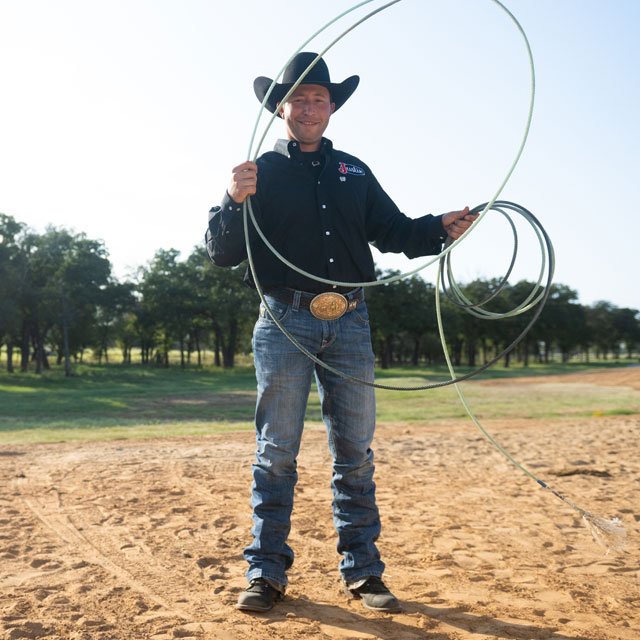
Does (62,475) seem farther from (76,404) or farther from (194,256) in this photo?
(194,256)

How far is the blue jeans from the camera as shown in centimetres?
325

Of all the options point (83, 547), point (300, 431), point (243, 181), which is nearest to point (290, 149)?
point (243, 181)

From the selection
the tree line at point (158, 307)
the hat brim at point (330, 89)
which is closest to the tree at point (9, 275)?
the tree line at point (158, 307)

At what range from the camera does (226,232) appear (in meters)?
3.24

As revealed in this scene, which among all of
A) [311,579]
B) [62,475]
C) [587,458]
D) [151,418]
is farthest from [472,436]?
[151,418]

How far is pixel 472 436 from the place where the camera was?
33.7 ft

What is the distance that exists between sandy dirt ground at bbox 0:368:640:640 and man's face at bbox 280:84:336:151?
7.75 feet

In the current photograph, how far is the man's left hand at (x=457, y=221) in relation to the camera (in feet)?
11.7

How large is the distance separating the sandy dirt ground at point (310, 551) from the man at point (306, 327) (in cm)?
28

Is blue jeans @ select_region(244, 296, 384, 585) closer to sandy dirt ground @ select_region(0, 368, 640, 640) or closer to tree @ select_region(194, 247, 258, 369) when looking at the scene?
Answer: sandy dirt ground @ select_region(0, 368, 640, 640)

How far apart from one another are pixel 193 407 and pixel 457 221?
1544cm

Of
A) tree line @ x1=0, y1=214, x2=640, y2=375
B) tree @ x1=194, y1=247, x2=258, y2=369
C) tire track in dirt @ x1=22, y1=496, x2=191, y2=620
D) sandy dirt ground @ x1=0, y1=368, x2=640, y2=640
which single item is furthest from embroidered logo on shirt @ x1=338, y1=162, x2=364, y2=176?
tree @ x1=194, y1=247, x2=258, y2=369

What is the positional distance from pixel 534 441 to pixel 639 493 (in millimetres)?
3664

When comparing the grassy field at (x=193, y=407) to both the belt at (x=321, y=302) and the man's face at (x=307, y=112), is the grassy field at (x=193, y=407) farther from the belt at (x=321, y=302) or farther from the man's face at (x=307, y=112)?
the man's face at (x=307, y=112)
